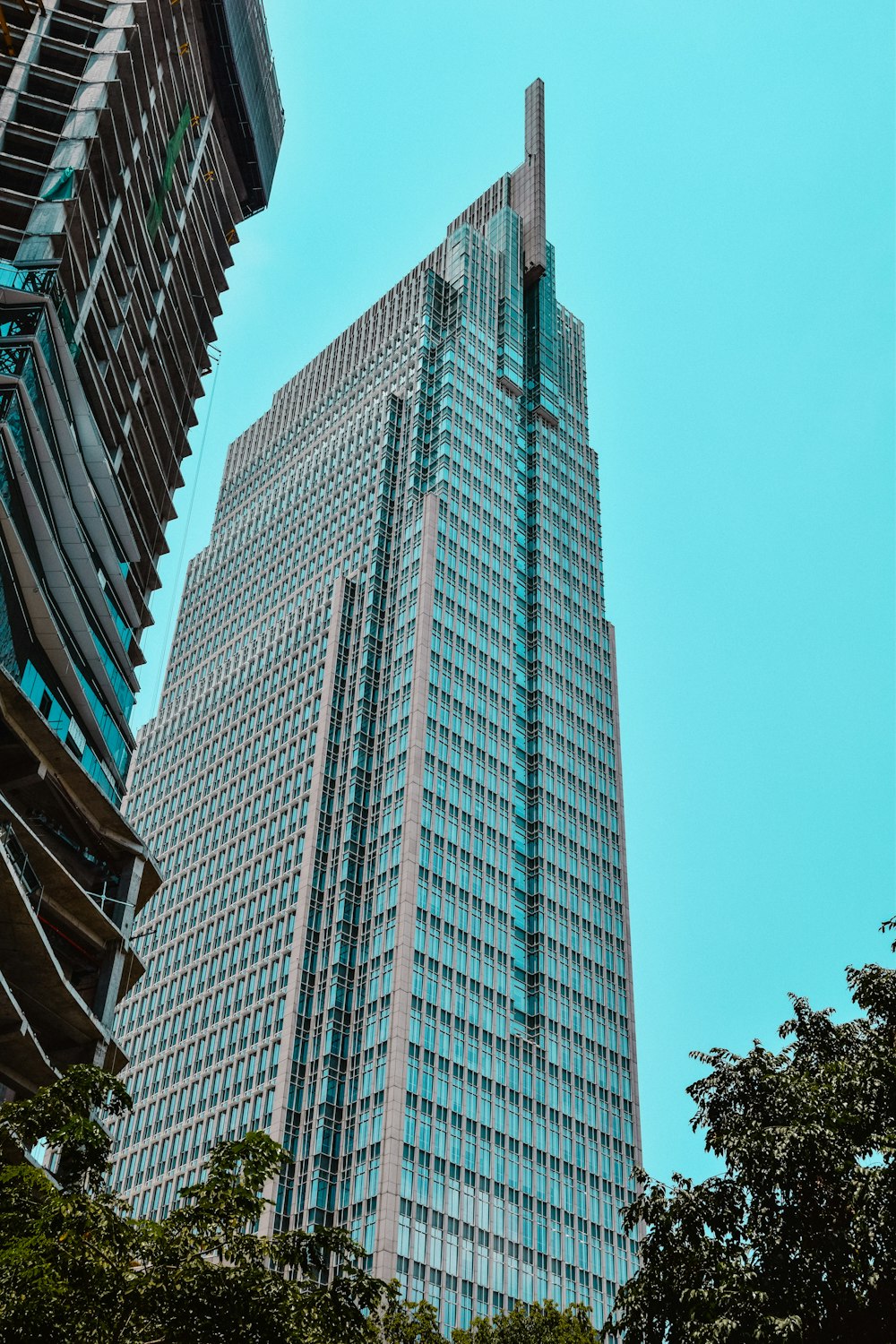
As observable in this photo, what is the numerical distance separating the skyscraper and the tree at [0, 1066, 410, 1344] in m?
61.3

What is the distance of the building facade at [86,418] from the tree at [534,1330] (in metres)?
18.8

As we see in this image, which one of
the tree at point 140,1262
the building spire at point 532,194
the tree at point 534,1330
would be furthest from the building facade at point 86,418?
the building spire at point 532,194

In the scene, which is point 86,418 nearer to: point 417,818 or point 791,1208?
point 791,1208

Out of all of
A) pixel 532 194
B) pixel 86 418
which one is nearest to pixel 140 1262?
pixel 86 418

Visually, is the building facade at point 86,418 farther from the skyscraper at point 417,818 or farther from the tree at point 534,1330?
the skyscraper at point 417,818

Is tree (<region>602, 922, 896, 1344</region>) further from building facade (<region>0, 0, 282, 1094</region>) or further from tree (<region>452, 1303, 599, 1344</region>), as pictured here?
tree (<region>452, 1303, 599, 1344</region>)

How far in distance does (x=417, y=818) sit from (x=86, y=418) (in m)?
51.8

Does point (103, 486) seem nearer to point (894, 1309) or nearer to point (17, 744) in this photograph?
point (17, 744)

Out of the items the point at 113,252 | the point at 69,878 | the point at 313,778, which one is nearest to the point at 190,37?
the point at 113,252

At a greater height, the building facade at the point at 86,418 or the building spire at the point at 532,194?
the building spire at the point at 532,194

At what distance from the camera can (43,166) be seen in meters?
50.0

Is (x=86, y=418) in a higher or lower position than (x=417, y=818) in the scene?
lower

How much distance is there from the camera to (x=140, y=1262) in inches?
868

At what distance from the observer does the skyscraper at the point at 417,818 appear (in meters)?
88.3
